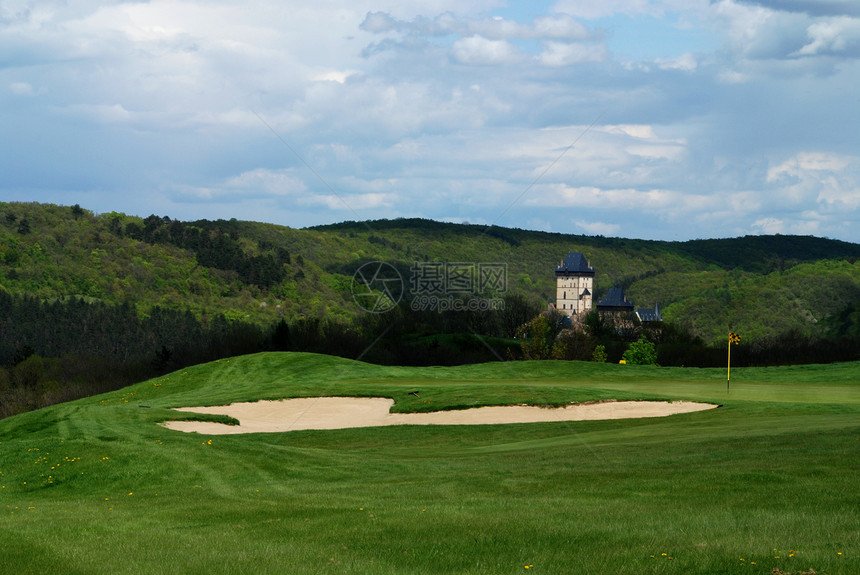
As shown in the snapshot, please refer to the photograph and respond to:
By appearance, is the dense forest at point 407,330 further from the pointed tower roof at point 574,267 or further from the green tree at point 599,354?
the pointed tower roof at point 574,267

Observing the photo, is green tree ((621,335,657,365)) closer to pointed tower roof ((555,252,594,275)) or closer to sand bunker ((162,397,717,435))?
sand bunker ((162,397,717,435))

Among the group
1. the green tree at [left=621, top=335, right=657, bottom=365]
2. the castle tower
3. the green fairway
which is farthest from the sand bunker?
the castle tower

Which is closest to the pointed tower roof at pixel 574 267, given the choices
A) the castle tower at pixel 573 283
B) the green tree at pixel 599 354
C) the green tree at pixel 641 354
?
the castle tower at pixel 573 283

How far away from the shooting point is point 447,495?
16188 millimetres

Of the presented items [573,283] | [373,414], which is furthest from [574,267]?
[373,414]


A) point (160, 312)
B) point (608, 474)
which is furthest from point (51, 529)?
point (160, 312)

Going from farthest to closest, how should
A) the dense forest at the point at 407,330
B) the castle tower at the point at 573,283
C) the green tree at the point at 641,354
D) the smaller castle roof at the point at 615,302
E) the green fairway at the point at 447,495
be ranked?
the castle tower at the point at 573,283 < the smaller castle roof at the point at 615,302 < the dense forest at the point at 407,330 < the green tree at the point at 641,354 < the green fairway at the point at 447,495

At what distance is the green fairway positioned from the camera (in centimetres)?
1055

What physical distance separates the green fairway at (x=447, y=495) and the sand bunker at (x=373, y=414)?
42.7 inches

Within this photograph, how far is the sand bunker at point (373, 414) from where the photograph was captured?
32.6 metres

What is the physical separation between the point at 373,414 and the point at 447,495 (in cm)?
2008

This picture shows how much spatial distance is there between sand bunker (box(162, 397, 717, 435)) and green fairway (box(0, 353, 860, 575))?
1085 mm

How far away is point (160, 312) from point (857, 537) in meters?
195

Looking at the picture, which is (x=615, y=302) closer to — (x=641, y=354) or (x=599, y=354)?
(x=599, y=354)
